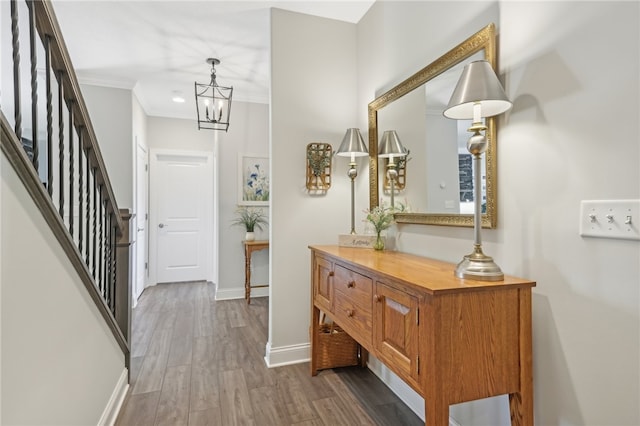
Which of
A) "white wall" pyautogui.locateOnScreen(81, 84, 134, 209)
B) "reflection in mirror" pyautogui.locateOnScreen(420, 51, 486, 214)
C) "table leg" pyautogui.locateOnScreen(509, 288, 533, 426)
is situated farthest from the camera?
"white wall" pyautogui.locateOnScreen(81, 84, 134, 209)

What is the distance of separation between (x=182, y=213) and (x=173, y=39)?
2925mm

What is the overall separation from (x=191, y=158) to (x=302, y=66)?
10.8ft

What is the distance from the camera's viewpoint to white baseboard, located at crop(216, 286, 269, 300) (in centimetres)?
439

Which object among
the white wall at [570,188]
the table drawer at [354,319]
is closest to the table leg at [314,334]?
the table drawer at [354,319]

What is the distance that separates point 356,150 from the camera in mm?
2303

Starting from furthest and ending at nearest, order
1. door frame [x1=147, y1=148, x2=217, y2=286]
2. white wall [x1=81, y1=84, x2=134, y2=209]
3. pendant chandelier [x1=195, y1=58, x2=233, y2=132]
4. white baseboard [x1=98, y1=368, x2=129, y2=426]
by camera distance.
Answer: door frame [x1=147, y1=148, x2=217, y2=286], white wall [x1=81, y1=84, x2=134, y2=209], pendant chandelier [x1=195, y1=58, x2=233, y2=132], white baseboard [x1=98, y1=368, x2=129, y2=426]

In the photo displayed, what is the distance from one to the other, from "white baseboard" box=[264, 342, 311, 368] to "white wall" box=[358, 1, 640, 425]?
1.34 m

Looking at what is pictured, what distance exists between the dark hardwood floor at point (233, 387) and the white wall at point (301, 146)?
33cm

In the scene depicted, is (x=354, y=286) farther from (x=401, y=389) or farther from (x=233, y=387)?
(x=233, y=387)

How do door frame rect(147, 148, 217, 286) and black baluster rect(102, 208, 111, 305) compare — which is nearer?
black baluster rect(102, 208, 111, 305)

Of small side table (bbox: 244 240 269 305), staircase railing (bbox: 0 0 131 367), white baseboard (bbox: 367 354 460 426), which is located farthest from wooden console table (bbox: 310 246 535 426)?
small side table (bbox: 244 240 269 305)

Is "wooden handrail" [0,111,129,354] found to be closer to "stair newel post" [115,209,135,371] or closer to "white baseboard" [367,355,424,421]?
"stair newel post" [115,209,135,371]

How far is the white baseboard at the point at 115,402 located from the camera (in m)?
1.74

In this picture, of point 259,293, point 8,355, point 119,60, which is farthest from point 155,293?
point 8,355
